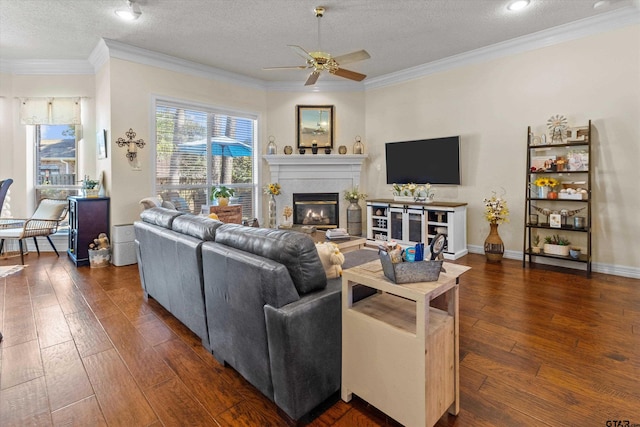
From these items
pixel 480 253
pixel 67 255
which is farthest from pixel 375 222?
pixel 67 255

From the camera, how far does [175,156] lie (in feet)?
17.3

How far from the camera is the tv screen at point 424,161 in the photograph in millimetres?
5191

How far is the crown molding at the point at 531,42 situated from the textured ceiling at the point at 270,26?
0.11 meters

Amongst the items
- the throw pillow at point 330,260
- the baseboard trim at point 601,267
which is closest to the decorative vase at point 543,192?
the baseboard trim at point 601,267

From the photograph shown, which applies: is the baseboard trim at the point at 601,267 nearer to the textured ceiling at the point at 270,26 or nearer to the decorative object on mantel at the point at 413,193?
the decorative object on mantel at the point at 413,193

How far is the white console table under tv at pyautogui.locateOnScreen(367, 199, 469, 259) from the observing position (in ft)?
15.6

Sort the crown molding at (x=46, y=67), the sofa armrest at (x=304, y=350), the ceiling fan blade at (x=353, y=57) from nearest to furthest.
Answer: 1. the sofa armrest at (x=304, y=350)
2. the ceiling fan blade at (x=353, y=57)
3. the crown molding at (x=46, y=67)

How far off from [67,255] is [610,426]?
6.38 meters

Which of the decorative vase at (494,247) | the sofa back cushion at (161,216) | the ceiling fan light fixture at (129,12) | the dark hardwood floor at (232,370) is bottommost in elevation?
the dark hardwood floor at (232,370)

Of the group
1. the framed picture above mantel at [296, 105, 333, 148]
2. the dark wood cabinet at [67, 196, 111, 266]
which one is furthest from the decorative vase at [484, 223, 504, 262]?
the dark wood cabinet at [67, 196, 111, 266]

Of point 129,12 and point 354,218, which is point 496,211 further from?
point 129,12

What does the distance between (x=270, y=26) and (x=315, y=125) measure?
2.40 metres

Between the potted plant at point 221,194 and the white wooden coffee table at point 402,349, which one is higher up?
the potted plant at point 221,194

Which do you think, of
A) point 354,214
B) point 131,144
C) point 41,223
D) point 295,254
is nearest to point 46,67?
point 131,144
